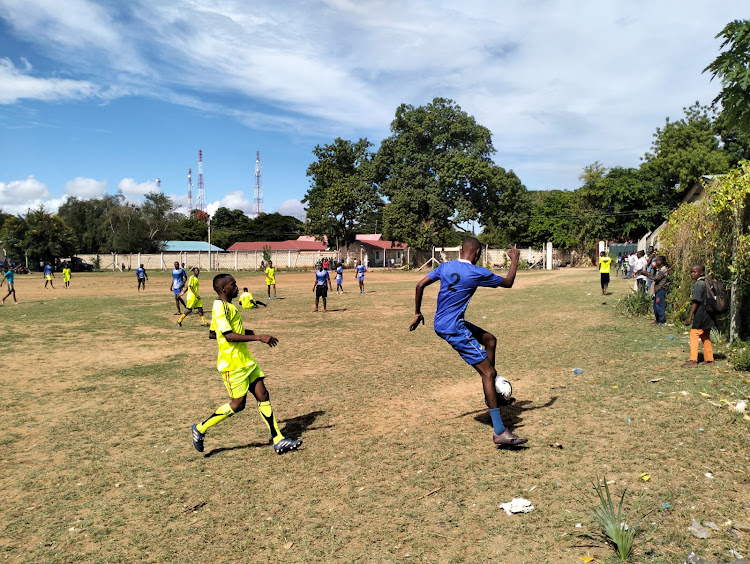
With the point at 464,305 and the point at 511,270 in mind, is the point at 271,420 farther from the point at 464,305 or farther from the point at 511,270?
the point at 511,270

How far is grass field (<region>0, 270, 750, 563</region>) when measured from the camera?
3.71 metres

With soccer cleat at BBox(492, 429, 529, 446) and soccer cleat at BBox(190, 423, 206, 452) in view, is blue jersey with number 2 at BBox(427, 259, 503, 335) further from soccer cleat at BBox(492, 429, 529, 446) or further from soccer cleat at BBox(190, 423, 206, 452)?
soccer cleat at BBox(190, 423, 206, 452)

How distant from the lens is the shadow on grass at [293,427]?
561cm

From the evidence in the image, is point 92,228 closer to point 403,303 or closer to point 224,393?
point 403,303

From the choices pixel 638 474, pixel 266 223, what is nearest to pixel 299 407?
pixel 638 474

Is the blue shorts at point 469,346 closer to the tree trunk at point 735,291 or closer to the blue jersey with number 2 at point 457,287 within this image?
the blue jersey with number 2 at point 457,287

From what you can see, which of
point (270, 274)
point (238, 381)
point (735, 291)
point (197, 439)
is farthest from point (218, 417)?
point (270, 274)

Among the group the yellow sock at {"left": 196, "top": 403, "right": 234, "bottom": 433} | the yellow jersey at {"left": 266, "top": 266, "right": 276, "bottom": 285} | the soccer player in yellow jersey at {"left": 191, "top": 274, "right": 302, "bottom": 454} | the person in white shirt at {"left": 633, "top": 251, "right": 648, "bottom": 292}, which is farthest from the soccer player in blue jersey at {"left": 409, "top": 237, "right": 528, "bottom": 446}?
the yellow jersey at {"left": 266, "top": 266, "right": 276, "bottom": 285}

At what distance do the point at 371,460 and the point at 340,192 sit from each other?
54891 mm

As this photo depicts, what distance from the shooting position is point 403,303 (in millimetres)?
21266

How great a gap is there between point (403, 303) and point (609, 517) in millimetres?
17829

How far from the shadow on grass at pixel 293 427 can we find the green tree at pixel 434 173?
158 feet

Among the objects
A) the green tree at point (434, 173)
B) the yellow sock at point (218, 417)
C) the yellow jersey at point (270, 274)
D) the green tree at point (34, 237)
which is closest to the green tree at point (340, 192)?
the green tree at point (434, 173)

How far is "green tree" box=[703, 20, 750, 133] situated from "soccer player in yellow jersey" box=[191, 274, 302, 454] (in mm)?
5116
